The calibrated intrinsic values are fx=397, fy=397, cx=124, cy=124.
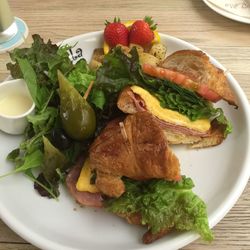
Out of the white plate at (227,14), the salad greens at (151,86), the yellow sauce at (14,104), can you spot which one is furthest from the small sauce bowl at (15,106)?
the white plate at (227,14)

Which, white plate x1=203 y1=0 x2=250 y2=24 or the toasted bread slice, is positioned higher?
the toasted bread slice

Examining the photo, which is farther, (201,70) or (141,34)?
(141,34)

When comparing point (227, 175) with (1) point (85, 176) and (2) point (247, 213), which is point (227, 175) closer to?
(2) point (247, 213)

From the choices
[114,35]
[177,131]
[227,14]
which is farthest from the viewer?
[227,14]

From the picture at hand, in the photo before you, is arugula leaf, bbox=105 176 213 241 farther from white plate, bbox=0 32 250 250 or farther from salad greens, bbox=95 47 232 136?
salad greens, bbox=95 47 232 136

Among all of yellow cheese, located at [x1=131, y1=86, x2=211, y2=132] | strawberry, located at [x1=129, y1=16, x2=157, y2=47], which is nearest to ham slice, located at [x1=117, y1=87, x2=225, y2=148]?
yellow cheese, located at [x1=131, y1=86, x2=211, y2=132]

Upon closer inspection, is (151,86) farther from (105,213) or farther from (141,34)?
(105,213)

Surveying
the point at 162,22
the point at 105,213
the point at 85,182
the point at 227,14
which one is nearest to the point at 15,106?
the point at 85,182

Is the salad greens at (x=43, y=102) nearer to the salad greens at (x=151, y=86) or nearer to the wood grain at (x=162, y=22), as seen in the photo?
the salad greens at (x=151, y=86)
